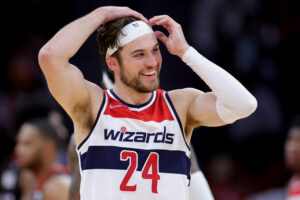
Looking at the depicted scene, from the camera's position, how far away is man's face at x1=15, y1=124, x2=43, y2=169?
9.08 meters

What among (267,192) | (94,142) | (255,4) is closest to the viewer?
(94,142)

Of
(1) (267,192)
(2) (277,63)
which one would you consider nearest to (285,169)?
(1) (267,192)

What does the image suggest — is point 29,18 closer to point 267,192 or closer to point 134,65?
point 267,192

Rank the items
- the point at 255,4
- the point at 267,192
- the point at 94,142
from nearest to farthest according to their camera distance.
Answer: the point at 94,142
the point at 267,192
the point at 255,4

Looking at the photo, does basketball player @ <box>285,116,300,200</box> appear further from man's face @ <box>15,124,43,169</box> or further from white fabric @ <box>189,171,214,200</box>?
white fabric @ <box>189,171,214,200</box>

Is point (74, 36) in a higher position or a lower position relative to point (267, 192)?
higher

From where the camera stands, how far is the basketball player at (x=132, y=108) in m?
5.55

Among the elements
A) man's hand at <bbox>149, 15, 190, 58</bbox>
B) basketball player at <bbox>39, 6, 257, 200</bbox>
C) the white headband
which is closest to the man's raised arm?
basketball player at <bbox>39, 6, 257, 200</bbox>

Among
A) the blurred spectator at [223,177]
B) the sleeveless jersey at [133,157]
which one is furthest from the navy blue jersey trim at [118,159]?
the blurred spectator at [223,177]

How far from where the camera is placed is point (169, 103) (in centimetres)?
591

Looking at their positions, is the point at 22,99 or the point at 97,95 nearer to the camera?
the point at 97,95

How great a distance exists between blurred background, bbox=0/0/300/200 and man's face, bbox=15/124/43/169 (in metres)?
4.34

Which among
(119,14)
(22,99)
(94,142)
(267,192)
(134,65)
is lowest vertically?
(267,192)

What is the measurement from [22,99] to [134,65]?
8707 millimetres
